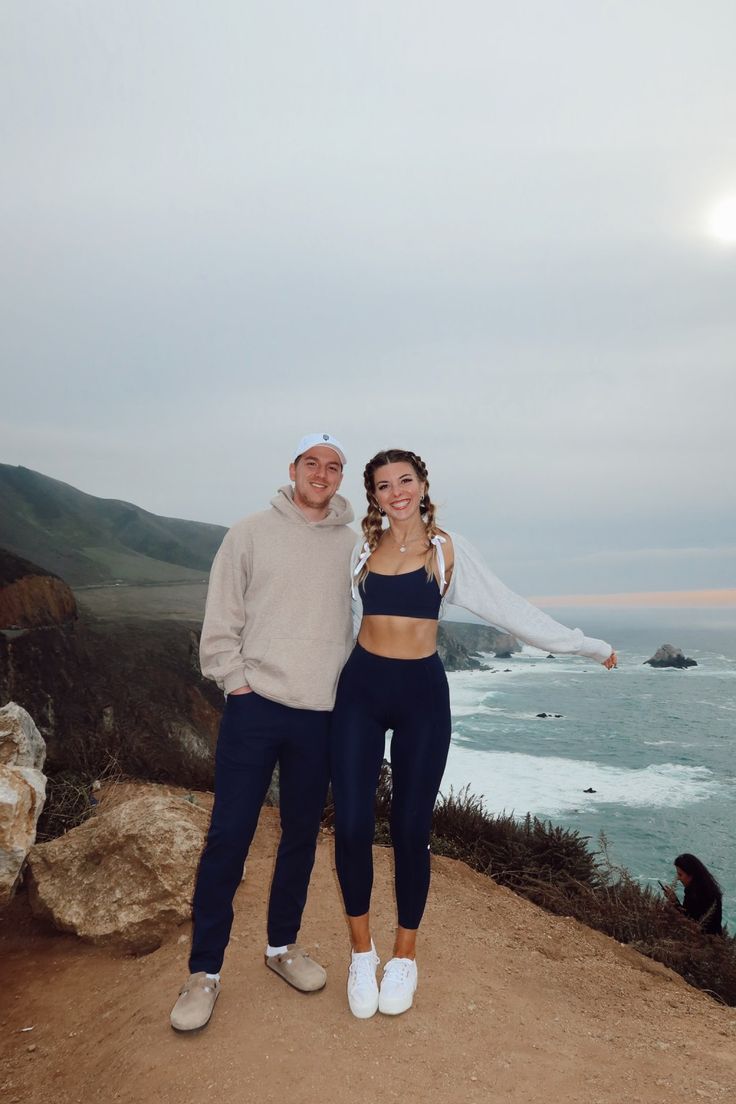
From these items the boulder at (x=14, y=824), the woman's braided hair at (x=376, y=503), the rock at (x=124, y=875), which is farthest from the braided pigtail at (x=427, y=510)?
the boulder at (x=14, y=824)

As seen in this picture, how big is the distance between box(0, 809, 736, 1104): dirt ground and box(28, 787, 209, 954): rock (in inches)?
5.9

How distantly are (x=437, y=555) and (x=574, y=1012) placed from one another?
8.37 ft

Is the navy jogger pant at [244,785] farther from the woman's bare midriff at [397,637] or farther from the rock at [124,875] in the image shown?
the rock at [124,875]

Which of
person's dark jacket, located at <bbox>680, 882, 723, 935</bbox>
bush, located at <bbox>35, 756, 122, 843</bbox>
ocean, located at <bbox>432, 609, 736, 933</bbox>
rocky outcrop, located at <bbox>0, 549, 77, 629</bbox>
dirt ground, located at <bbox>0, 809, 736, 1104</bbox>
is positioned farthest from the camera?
ocean, located at <bbox>432, 609, 736, 933</bbox>

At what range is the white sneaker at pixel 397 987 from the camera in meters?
3.27

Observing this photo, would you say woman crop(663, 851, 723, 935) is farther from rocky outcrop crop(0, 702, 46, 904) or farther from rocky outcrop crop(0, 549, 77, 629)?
rocky outcrop crop(0, 549, 77, 629)

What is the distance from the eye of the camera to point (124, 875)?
4.71m

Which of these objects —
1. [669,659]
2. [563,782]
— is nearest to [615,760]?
[563,782]

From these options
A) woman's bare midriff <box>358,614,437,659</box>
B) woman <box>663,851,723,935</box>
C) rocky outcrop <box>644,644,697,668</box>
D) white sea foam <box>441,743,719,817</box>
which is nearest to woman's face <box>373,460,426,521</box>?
woman's bare midriff <box>358,614,437,659</box>

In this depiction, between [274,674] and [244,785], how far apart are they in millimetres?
531

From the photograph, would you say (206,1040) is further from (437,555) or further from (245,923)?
(437,555)

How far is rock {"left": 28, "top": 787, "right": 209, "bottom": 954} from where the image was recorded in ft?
14.8

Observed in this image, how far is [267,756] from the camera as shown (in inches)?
129

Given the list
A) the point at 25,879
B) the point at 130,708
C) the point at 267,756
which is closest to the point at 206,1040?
the point at 267,756
